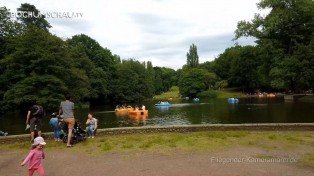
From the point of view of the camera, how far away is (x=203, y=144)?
1156 cm

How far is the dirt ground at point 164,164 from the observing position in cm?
818

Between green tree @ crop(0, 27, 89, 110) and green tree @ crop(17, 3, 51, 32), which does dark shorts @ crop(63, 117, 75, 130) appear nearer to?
green tree @ crop(0, 27, 89, 110)

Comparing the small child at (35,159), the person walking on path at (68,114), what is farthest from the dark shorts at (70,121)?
the small child at (35,159)

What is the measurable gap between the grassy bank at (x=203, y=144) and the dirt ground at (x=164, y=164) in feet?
1.45

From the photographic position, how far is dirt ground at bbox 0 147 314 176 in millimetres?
8180

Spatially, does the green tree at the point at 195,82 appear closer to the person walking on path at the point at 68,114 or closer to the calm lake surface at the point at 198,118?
the calm lake surface at the point at 198,118

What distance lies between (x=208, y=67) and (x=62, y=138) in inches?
4729

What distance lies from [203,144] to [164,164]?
2.95m

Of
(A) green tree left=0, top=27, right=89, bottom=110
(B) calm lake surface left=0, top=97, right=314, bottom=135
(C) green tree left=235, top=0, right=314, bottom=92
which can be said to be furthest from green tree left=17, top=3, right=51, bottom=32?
(C) green tree left=235, top=0, right=314, bottom=92

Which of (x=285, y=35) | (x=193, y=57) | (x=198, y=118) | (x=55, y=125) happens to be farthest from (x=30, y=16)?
(x=193, y=57)

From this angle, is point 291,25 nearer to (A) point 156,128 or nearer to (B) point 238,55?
(A) point 156,128

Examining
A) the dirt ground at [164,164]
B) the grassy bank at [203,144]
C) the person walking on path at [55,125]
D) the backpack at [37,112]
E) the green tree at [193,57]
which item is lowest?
the dirt ground at [164,164]

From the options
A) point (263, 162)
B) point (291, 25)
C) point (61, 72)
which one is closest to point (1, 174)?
point (263, 162)

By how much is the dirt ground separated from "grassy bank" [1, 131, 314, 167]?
442 millimetres
